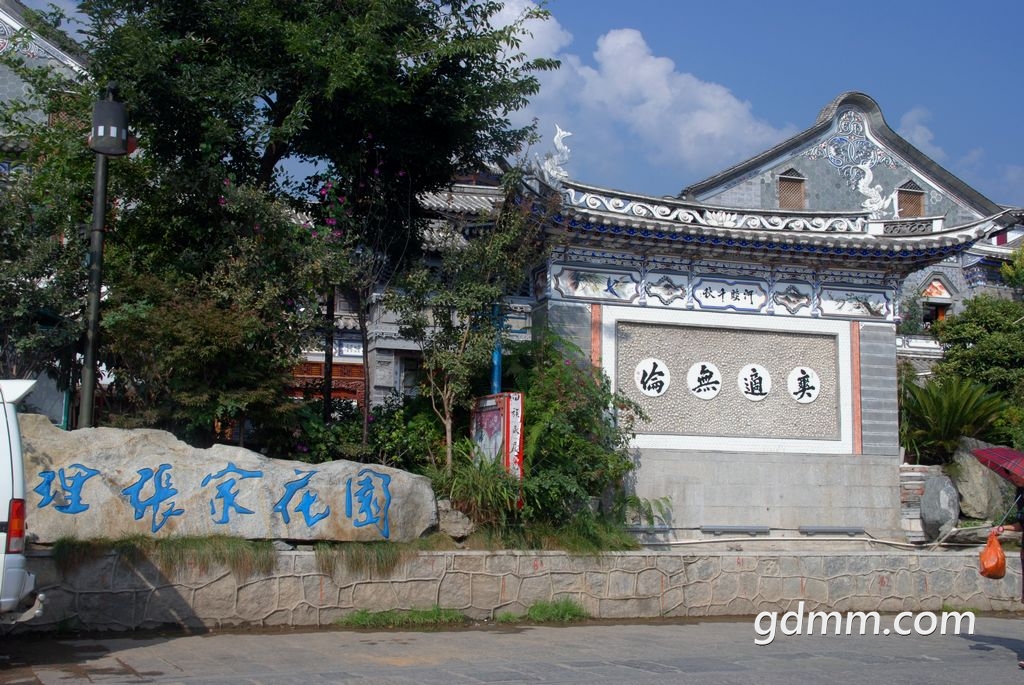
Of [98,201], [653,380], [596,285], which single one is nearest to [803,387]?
[653,380]

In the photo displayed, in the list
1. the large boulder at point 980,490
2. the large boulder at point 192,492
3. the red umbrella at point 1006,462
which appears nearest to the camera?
the red umbrella at point 1006,462

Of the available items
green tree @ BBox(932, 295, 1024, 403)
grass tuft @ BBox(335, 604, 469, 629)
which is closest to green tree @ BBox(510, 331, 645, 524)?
grass tuft @ BBox(335, 604, 469, 629)

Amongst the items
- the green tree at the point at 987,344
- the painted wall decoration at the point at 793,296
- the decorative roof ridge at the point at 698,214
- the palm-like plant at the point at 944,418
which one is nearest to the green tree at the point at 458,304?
the decorative roof ridge at the point at 698,214

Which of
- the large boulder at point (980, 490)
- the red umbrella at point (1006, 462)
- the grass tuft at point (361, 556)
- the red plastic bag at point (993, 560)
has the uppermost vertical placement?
the red umbrella at point (1006, 462)

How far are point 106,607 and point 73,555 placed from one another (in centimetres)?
56

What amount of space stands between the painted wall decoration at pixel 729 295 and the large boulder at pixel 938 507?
381cm

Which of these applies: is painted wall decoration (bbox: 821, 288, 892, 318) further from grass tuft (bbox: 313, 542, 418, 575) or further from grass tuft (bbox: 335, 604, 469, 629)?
grass tuft (bbox: 313, 542, 418, 575)

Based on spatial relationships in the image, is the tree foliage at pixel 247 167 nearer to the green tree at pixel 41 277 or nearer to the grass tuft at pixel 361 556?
the green tree at pixel 41 277

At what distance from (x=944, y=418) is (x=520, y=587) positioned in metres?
9.14

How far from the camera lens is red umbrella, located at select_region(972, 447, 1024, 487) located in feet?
30.0

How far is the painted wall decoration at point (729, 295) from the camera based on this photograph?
1463 centimetres

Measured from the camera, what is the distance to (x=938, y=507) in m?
14.8

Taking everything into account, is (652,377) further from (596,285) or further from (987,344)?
(987,344)

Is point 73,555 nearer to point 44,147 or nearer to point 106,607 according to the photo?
point 106,607
